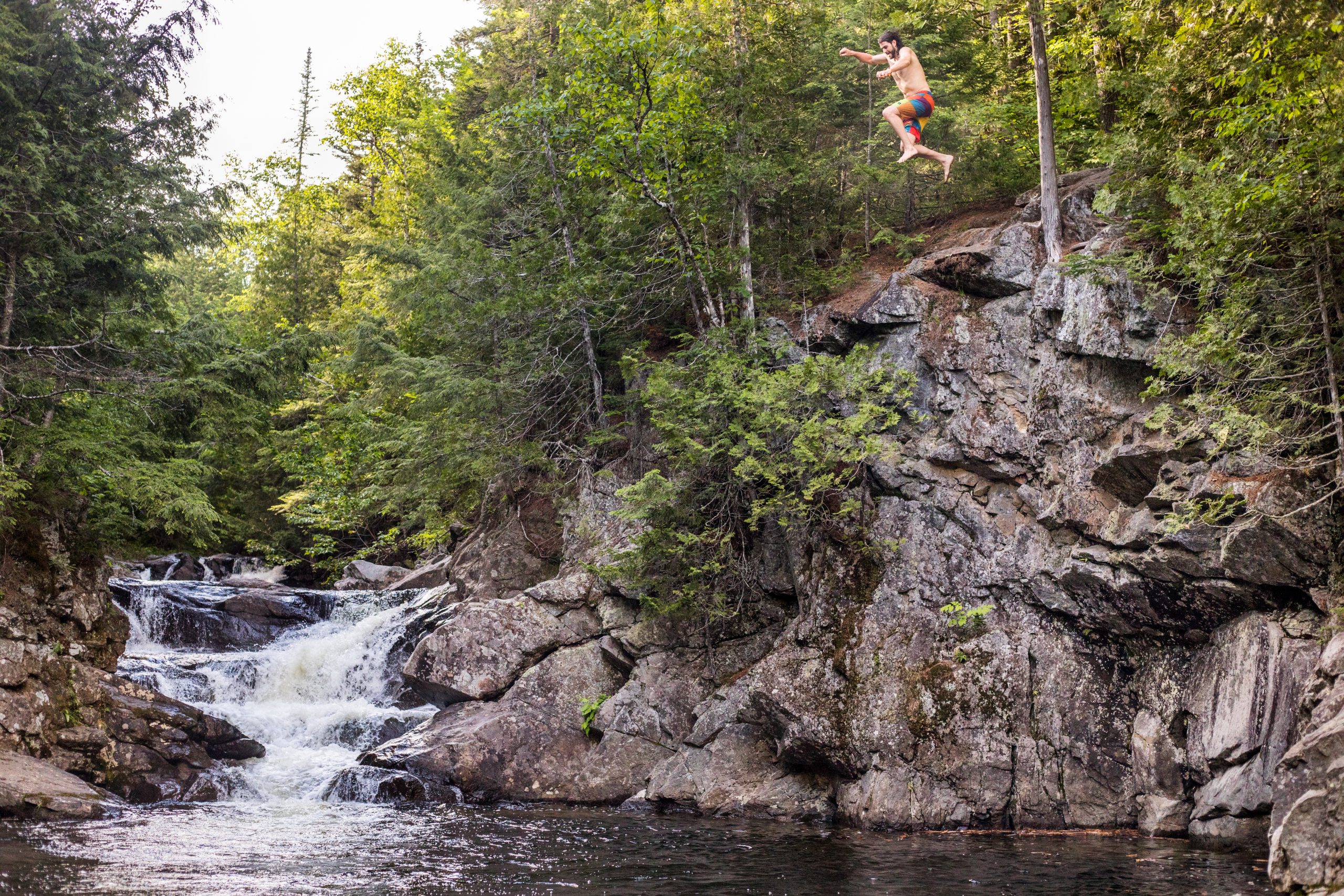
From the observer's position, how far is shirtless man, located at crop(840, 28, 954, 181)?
12.0 metres

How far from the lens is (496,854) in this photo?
31.2 ft

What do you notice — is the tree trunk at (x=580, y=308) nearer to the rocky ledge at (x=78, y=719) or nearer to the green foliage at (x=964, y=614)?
the green foliage at (x=964, y=614)

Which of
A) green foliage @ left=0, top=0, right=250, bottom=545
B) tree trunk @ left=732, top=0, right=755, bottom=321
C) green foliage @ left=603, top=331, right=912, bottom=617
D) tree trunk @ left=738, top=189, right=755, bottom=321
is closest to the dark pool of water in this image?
green foliage @ left=603, top=331, right=912, bottom=617

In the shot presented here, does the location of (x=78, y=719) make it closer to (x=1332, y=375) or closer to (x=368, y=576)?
(x=368, y=576)

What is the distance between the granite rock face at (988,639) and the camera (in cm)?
996

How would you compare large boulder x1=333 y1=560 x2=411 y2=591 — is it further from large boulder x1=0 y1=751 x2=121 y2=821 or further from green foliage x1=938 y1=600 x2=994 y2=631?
green foliage x1=938 y1=600 x2=994 y2=631

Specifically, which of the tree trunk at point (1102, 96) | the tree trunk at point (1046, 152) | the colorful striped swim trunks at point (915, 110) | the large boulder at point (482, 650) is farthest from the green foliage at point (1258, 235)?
the large boulder at point (482, 650)

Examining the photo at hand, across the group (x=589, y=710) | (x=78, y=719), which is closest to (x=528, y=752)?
(x=589, y=710)

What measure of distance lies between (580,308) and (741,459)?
4.68 m

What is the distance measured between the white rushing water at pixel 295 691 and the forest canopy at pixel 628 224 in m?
2.51

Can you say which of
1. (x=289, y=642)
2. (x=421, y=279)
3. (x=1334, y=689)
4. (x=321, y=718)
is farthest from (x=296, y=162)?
(x=1334, y=689)

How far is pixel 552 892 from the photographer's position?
777 centimetres

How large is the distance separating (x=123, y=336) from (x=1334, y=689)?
1731cm

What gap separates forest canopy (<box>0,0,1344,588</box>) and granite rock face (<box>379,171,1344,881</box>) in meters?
0.99
